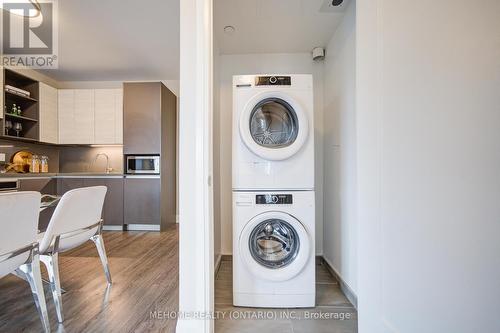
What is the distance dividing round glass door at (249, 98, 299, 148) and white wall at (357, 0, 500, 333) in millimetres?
668

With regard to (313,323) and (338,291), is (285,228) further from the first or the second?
(338,291)

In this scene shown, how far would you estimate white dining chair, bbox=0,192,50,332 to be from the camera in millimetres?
1032

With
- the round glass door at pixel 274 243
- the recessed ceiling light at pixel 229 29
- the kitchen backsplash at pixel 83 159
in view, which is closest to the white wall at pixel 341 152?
the round glass door at pixel 274 243

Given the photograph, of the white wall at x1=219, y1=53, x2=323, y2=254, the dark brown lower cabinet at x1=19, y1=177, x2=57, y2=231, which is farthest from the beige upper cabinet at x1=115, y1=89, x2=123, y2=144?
the white wall at x1=219, y1=53, x2=323, y2=254

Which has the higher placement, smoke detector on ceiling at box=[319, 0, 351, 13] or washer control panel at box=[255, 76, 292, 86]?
smoke detector on ceiling at box=[319, 0, 351, 13]

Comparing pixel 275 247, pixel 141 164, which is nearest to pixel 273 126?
pixel 275 247

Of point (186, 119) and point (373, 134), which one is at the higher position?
point (186, 119)

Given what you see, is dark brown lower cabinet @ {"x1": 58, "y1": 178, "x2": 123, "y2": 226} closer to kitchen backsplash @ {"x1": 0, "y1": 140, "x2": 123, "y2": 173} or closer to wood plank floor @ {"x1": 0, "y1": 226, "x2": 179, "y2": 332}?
kitchen backsplash @ {"x1": 0, "y1": 140, "x2": 123, "y2": 173}

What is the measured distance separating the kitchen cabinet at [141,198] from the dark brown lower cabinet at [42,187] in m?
0.92

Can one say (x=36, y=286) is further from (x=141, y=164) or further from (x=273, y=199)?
→ (x=141, y=164)

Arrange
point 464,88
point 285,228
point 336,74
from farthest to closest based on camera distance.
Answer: point 336,74 → point 285,228 → point 464,88

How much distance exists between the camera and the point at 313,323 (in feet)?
4.70

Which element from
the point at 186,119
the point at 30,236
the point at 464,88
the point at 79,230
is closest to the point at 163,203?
the point at 79,230

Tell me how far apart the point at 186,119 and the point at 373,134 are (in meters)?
0.93
